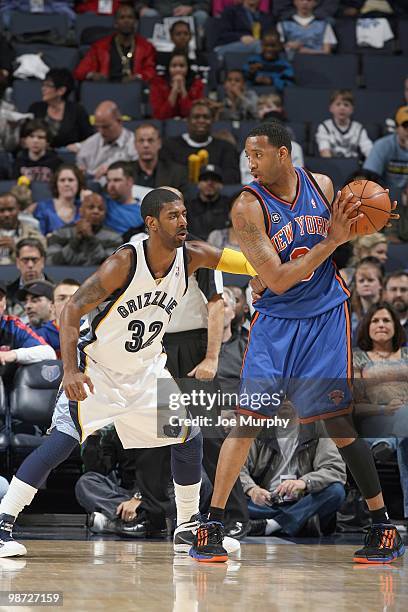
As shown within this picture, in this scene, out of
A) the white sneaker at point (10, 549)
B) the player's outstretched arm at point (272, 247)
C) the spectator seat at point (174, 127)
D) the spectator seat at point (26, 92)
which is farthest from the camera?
the spectator seat at point (26, 92)

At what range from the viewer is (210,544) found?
4523mm

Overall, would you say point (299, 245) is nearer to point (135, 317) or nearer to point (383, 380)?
point (135, 317)

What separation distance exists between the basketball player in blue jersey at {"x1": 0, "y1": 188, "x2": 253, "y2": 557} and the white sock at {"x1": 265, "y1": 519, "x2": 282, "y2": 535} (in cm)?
110

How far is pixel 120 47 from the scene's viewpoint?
34.9 feet

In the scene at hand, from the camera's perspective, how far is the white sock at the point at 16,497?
4.66m

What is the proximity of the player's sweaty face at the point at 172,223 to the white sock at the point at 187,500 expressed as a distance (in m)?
1.17

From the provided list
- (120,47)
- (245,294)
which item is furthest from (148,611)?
(120,47)

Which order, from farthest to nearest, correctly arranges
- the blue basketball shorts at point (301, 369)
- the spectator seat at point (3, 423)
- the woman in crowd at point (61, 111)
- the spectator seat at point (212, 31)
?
the spectator seat at point (212, 31) < the woman in crowd at point (61, 111) < the spectator seat at point (3, 423) < the blue basketball shorts at point (301, 369)

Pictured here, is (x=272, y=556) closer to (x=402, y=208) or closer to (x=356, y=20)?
(x=402, y=208)

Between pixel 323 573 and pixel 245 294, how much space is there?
11.1ft

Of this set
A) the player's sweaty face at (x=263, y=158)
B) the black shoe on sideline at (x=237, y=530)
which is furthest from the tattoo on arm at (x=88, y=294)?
the black shoe on sideline at (x=237, y=530)

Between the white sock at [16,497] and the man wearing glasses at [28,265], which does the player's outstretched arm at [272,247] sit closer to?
the white sock at [16,497]

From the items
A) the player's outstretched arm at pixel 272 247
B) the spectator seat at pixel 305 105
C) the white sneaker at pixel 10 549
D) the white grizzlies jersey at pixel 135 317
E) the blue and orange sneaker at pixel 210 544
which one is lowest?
the white sneaker at pixel 10 549

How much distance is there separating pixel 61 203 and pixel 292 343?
4443 millimetres
